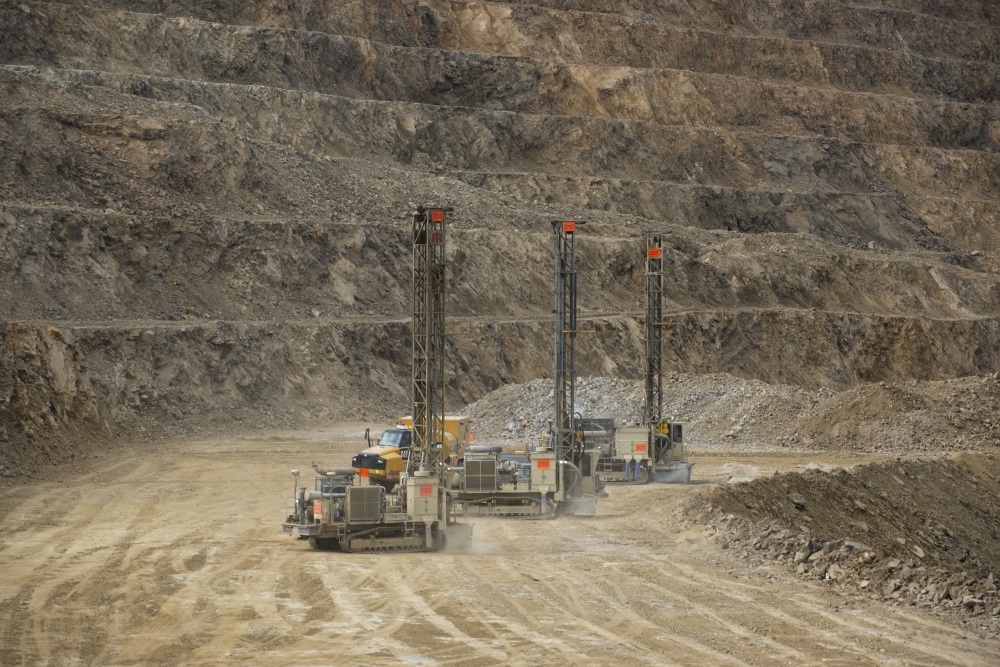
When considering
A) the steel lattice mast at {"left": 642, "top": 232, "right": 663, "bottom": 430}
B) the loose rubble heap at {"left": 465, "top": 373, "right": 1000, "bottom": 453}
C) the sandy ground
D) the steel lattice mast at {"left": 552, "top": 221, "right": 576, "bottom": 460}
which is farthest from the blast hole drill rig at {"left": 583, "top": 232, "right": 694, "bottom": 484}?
the loose rubble heap at {"left": 465, "top": 373, "right": 1000, "bottom": 453}

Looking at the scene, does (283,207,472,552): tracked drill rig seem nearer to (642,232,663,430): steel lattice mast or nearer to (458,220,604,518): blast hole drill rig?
(458,220,604,518): blast hole drill rig

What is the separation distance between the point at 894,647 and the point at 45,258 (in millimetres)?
44816

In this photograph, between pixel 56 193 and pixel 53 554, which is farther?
pixel 56 193

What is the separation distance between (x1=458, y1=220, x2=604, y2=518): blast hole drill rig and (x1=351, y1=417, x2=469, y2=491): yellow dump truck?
111 inches

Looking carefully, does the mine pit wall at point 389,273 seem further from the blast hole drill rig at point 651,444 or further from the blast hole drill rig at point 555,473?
the blast hole drill rig at point 555,473

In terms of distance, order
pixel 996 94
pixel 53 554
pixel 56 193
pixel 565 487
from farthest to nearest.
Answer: pixel 996 94, pixel 56 193, pixel 565 487, pixel 53 554

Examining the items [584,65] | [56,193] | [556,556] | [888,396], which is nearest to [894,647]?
[556,556]

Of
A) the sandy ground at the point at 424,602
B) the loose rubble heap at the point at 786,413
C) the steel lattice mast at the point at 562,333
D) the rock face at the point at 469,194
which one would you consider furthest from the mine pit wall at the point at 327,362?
the steel lattice mast at the point at 562,333

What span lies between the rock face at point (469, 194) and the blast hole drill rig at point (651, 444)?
1120 centimetres

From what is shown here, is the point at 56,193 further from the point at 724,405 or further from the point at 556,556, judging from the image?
the point at 556,556

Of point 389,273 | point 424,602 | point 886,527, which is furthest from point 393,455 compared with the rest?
point 389,273

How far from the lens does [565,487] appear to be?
3300 cm

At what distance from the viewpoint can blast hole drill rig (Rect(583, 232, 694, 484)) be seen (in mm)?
40188

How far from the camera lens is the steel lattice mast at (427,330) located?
26516 mm
